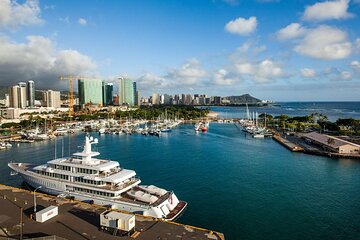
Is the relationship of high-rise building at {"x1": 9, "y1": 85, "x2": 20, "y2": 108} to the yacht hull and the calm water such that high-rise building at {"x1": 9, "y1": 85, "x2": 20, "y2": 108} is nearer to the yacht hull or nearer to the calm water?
the calm water

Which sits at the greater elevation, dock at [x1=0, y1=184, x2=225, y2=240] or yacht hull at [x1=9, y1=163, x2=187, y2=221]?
dock at [x1=0, y1=184, x2=225, y2=240]

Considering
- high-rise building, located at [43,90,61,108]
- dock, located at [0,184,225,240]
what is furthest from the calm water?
high-rise building, located at [43,90,61,108]

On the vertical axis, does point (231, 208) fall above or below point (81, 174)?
below

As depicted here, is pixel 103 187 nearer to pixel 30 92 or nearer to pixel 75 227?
pixel 75 227

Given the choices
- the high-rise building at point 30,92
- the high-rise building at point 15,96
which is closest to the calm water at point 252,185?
the high-rise building at point 15,96

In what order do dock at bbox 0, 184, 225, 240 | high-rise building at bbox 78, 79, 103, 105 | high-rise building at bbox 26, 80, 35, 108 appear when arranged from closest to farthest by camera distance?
dock at bbox 0, 184, 225, 240 < high-rise building at bbox 26, 80, 35, 108 < high-rise building at bbox 78, 79, 103, 105

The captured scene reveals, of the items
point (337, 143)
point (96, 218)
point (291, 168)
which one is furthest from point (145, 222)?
point (337, 143)

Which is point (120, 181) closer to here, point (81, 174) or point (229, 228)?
point (81, 174)
